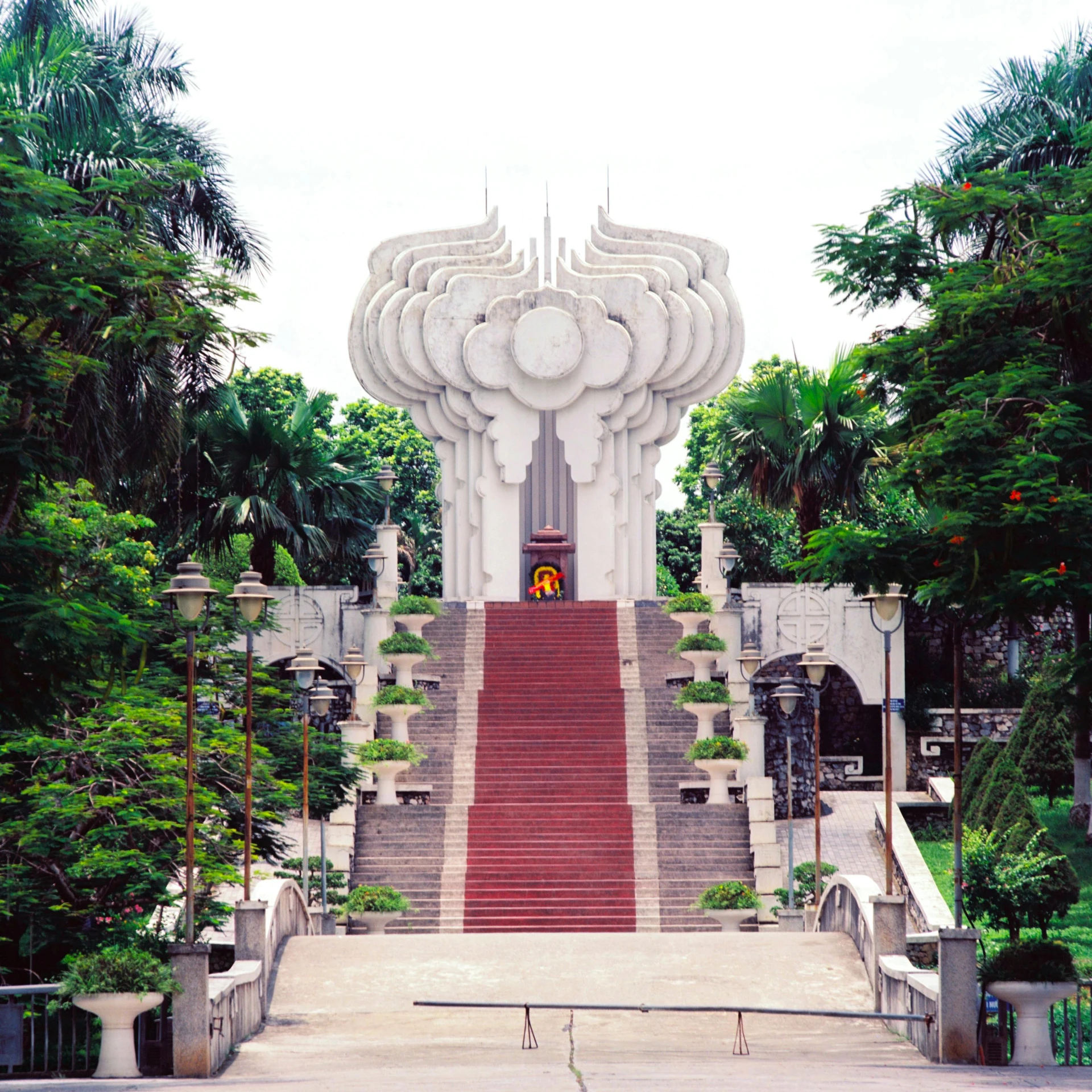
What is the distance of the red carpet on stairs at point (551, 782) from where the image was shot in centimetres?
2720

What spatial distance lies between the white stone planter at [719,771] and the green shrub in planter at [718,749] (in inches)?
2.1

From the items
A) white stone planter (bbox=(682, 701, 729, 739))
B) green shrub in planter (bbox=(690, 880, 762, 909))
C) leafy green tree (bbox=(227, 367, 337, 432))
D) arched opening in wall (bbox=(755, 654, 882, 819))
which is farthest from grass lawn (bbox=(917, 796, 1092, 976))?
leafy green tree (bbox=(227, 367, 337, 432))

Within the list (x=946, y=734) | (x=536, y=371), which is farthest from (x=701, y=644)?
(x=536, y=371)

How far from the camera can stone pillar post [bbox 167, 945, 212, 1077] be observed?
1527 centimetres

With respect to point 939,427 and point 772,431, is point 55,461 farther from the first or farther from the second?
point 772,431

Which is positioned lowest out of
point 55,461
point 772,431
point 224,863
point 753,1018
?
point 753,1018

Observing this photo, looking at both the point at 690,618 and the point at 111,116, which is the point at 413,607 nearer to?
the point at 690,618

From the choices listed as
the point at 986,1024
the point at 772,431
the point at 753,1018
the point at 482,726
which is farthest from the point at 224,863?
the point at 772,431

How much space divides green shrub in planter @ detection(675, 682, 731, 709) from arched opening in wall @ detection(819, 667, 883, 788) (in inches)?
456

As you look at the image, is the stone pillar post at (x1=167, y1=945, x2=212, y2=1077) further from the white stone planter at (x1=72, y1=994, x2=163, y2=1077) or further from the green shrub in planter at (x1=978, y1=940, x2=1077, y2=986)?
the green shrub in planter at (x1=978, y1=940, x2=1077, y2=986)

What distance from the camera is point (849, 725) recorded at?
4306 centimetres

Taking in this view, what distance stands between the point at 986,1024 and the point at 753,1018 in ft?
10.1

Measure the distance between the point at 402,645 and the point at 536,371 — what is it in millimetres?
11140

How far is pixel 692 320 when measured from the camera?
4281cm
